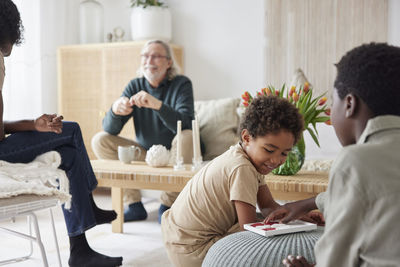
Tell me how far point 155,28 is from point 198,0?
51 centimetres

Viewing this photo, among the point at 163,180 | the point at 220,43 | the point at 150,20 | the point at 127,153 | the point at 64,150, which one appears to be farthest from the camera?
the point at 220,43

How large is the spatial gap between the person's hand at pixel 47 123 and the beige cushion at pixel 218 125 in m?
1.67

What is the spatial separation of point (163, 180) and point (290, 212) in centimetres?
106

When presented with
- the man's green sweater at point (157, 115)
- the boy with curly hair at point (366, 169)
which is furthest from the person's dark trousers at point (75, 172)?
the boy with curly hair at point (366, 169)

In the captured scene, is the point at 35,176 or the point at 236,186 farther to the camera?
the point at 35,176

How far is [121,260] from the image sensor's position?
83.7 inches

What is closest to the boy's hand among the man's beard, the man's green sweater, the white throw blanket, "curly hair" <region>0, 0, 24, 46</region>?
the white throw blanket

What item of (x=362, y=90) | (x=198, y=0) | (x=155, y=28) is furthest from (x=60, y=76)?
(x=362, y=90)

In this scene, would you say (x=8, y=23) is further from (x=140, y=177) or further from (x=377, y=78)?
(x=377, y=78)

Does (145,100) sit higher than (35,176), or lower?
higher

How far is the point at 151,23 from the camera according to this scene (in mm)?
4117

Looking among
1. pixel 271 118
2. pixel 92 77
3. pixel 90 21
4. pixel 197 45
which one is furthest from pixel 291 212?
pixel 90 21

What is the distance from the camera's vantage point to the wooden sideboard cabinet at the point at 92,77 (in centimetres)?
415

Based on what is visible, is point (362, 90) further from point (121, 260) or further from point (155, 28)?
point (155, 28)
